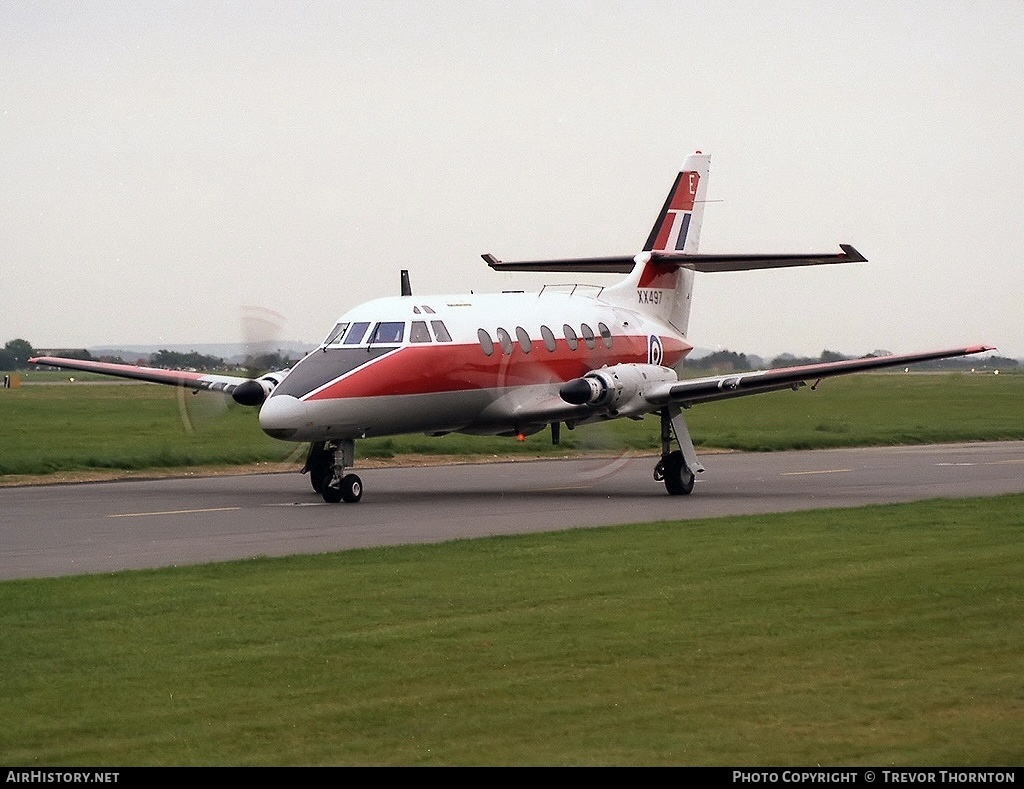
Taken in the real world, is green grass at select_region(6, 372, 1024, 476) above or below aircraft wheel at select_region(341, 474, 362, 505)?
below

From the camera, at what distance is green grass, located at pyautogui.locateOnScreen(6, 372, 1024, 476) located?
1340 inches

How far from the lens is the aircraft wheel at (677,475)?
27.8m

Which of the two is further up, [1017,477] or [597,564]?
[597,564]

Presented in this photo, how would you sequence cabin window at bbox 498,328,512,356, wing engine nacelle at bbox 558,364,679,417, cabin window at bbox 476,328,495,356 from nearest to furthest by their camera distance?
wing engine nacelle at bbox 558,364,679,417, cabin window at bbox 476,328,495,356, cabin window at bbox 498,328,512,356

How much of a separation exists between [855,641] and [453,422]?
15965 millimetres

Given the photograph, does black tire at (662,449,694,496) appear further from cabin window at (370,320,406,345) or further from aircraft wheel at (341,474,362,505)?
aircraft wheel at (341,474,362,505)

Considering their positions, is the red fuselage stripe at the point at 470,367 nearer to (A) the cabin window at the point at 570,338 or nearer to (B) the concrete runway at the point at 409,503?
(A) the cabin window at the point at 570,338

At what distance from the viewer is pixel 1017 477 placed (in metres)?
30.4

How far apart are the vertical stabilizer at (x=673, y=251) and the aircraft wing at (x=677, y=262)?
299mm

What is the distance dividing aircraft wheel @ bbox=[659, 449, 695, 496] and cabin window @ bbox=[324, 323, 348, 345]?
20.1 ft

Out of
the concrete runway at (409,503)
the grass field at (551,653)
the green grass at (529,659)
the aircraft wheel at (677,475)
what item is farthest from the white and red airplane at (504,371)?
the green grass at (529,659)

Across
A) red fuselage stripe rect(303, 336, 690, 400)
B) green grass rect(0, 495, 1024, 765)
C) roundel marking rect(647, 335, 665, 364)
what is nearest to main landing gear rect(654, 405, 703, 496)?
red fuselage stripe rect(303, 336, 690, 400)

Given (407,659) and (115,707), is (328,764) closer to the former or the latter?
(115,707)

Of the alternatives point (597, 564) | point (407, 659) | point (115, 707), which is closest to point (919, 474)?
point (597, 564)
